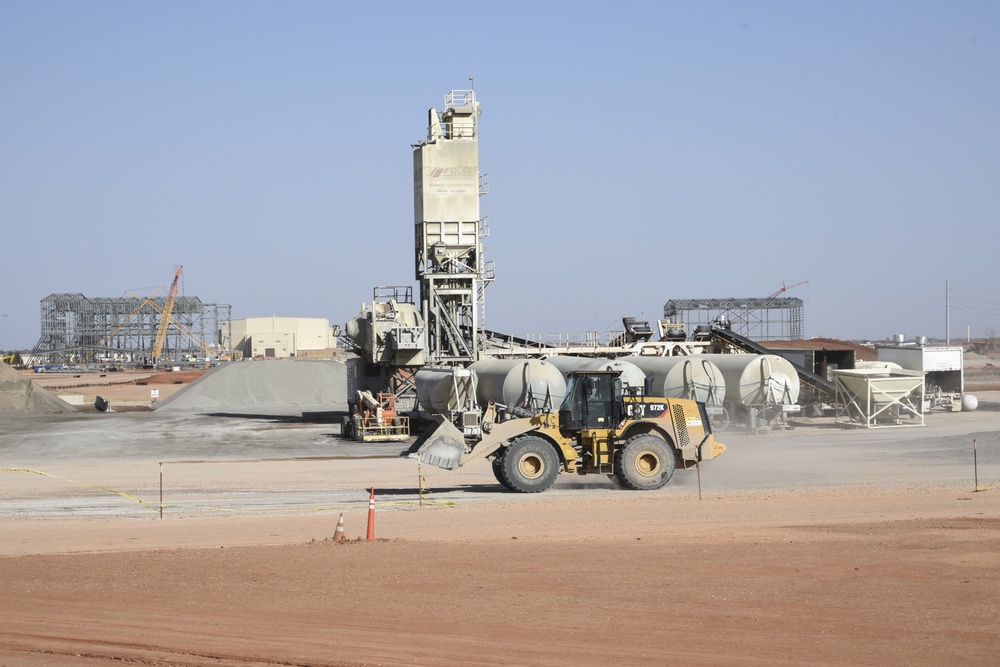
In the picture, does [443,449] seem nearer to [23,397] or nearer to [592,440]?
[592,440]

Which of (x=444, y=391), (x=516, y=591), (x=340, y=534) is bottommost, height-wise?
(x=516, y=591)

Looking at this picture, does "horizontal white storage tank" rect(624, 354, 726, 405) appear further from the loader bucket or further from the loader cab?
the loader bucket

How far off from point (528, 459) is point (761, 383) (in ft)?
70.3

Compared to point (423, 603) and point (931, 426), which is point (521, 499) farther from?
point (931, 426)

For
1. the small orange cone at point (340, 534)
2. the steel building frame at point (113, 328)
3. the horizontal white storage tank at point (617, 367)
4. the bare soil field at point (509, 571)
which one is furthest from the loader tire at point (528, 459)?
the steel building frame at point (113, 328)

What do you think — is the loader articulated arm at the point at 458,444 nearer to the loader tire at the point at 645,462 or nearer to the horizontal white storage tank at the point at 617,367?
the loader tire at the point at 645,462

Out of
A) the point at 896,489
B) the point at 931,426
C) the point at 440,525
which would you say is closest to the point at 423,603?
the point at 440,525

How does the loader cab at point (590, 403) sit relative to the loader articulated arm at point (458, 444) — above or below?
above

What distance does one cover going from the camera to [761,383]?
4281 cm

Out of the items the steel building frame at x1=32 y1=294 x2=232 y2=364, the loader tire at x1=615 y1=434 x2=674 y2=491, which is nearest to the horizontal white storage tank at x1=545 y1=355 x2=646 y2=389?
the loader tire at x1=615 y1=434 x2=674 y2=491

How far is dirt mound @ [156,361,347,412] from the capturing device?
6662 centimetres

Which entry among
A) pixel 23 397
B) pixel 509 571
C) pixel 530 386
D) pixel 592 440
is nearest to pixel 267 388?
pixel 23 397

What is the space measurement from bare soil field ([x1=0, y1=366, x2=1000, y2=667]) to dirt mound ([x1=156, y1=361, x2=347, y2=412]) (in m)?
39.0

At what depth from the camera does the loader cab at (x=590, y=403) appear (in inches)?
915
